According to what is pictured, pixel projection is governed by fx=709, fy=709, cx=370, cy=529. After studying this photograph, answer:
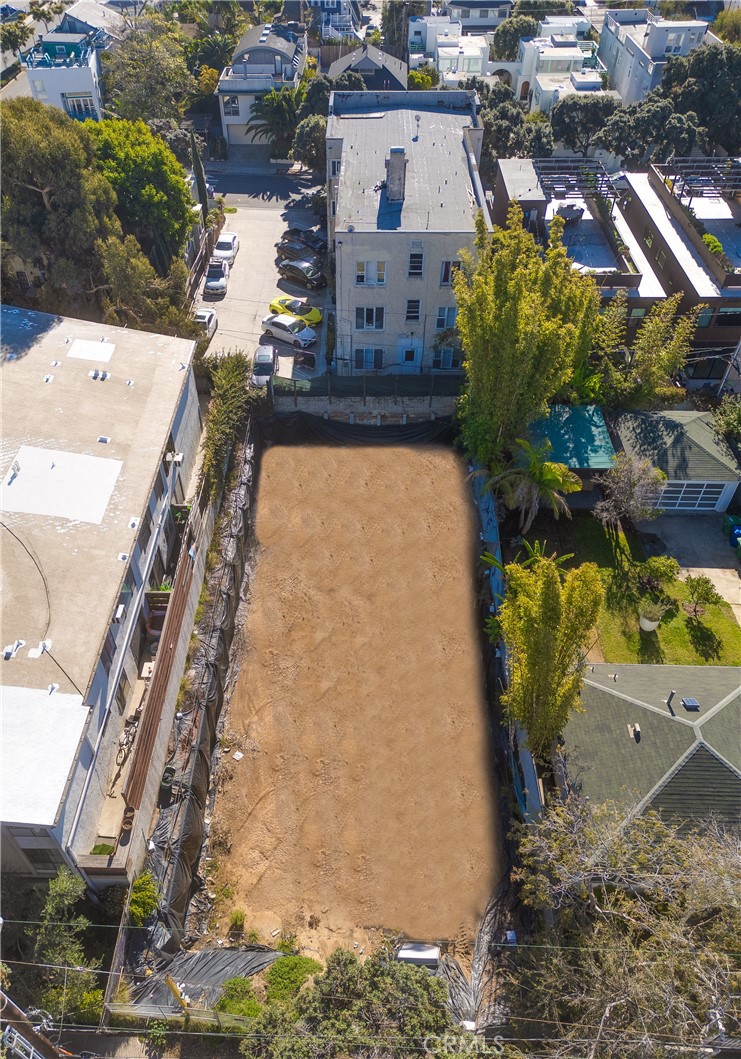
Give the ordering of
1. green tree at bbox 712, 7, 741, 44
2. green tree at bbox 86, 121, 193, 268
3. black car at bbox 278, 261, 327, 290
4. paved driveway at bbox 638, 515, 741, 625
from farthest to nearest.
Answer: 1. green tree at bbox 712, 7, 741, 44
2. black car at bbox 278, 261, 327, 290
3. green tree at bbox 86, 121, 193, 268
4. paved driveway at bbox 638, 515, 741, 625

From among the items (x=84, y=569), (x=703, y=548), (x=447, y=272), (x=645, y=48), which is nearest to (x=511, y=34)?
(x=645, y=48)

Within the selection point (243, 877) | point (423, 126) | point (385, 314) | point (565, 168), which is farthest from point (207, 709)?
point (565, 168)

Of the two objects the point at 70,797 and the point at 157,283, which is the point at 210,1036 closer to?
the point at 70,797

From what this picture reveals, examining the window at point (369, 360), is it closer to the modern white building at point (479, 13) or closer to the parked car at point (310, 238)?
the parked car at point (310, 238)

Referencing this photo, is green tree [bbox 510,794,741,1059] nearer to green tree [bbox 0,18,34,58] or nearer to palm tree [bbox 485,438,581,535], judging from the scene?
palm tree [bbox 485,438,581,535]

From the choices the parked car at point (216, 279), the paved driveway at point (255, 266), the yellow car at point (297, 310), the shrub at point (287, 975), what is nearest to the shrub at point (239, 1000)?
the shrub at point (287, 975)

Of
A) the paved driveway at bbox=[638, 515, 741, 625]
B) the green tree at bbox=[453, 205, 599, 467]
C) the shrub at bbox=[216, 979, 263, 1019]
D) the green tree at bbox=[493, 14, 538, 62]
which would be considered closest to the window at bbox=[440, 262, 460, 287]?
the green tree at bbox=[453, 205, 599, 467]
